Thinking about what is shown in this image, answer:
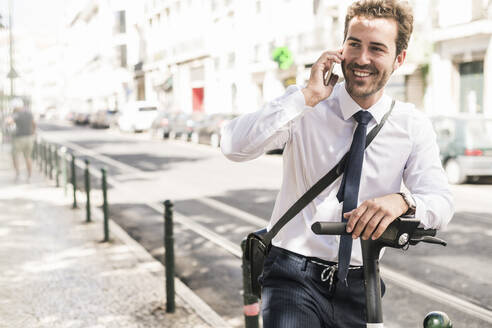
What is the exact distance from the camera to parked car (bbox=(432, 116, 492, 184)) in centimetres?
1330

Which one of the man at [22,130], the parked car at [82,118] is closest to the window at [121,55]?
the parked car at [82,118]

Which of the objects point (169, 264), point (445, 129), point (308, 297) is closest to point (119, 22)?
point (445, 129)

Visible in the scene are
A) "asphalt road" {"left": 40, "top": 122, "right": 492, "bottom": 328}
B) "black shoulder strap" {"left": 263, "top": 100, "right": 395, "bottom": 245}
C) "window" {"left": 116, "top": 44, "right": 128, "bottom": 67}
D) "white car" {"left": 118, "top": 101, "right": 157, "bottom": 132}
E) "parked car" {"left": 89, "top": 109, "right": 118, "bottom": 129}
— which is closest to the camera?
"black shoulder strap" {"left": 263, "top": 100, "right": 395, "bottom": 245}

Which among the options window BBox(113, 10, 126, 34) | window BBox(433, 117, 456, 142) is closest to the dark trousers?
window BBox(433, 117, 456, 142)

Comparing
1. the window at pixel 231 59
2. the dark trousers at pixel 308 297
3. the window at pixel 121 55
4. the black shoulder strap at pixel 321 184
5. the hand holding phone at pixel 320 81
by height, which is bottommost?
the dark trousers at pixel 308 297

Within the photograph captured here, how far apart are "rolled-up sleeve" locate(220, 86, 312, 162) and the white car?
3605 centimetres

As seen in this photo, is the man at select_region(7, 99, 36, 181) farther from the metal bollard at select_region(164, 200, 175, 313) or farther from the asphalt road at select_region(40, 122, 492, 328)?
the metal bollard at select_region(164, 200, 175, 313)

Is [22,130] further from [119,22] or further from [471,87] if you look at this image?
[119,22]

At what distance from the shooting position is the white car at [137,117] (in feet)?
124

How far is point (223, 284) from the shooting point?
6.18m

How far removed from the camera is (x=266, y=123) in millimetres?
2033

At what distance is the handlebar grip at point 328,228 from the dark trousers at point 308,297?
419mm

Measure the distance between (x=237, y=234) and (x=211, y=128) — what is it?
17.8m

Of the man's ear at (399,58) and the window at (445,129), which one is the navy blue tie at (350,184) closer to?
the man's ear at (399,58)
